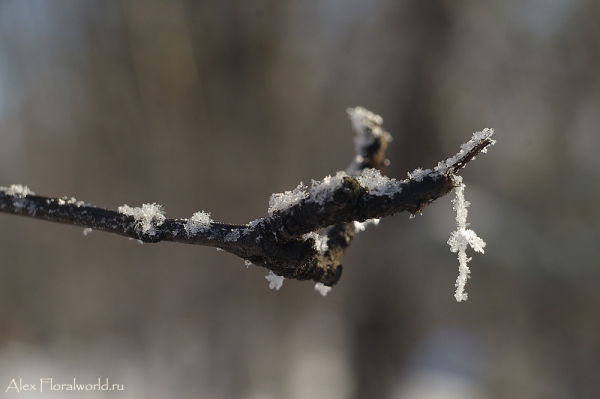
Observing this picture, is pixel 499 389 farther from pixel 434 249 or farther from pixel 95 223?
pixel 95 223

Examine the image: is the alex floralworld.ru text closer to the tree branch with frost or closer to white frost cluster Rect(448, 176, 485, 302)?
the tree branch with frost

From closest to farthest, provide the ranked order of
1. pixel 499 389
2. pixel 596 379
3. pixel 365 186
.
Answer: pixel 365 186, pixel 596 379, pixel 499 389

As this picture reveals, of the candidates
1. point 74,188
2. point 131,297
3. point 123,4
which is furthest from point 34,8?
point 131,297

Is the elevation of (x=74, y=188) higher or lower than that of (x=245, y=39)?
lower

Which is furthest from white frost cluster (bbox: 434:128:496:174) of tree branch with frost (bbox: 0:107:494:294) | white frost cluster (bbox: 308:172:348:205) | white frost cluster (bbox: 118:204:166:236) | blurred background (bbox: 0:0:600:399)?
blurred background (bbox: 0:0:600:399)

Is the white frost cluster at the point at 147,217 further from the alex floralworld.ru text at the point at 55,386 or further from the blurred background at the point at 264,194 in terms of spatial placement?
the alex floralworld.ru text at the point at 55,386

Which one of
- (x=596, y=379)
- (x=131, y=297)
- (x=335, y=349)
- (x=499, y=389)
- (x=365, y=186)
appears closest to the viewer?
(x=365, y=186)

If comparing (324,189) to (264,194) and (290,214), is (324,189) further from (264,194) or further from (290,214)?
(264,194)

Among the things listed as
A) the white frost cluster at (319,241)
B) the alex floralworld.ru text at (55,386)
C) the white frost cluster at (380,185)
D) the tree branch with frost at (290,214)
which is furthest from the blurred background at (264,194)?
the white frost cluster at (380,185)
